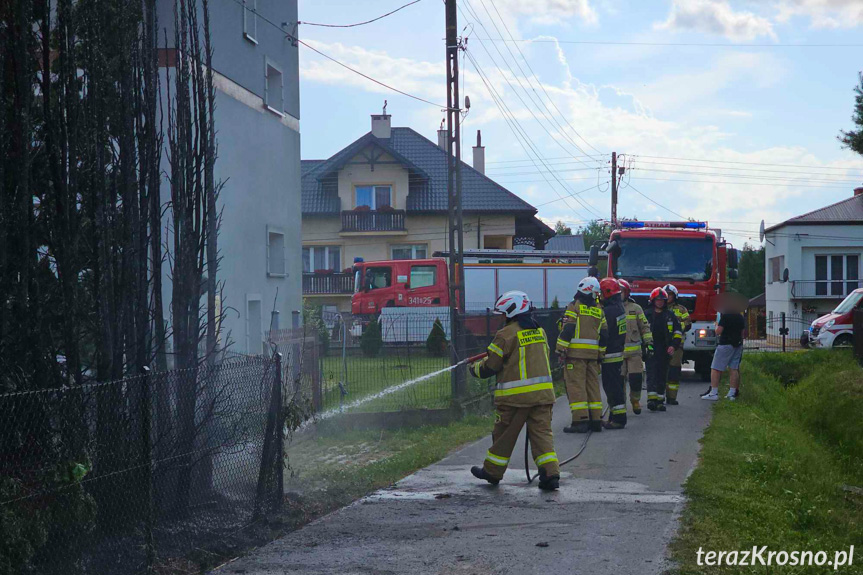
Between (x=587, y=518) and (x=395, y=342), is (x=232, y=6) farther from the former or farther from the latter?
(x=587, y=518)

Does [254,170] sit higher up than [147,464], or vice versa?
[254,170]

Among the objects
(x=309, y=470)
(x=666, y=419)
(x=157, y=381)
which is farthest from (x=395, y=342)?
(x=157, y=381)

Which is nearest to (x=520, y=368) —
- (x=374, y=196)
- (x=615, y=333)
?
(x=615, y=333)

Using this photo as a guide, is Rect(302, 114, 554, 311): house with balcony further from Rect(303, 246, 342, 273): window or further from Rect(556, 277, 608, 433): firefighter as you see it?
Rect(556, 277, 608, 433): firefighter

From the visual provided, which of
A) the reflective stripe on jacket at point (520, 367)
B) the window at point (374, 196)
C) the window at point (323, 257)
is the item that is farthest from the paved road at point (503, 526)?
the window at point (323, 257)

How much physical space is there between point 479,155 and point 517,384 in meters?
42.1

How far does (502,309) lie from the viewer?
8.53 m

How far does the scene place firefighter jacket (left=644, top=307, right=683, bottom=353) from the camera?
46.4ft

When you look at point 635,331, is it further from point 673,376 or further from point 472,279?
point 472,279

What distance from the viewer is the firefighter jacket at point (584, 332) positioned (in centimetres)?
1148

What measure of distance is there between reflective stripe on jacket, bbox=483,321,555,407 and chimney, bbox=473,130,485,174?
41.2 metres

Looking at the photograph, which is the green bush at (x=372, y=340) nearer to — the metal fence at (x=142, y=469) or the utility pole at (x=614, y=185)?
the metal fence at (x=142, y=469)

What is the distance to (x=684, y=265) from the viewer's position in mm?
18203

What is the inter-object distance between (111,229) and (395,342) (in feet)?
39.0
